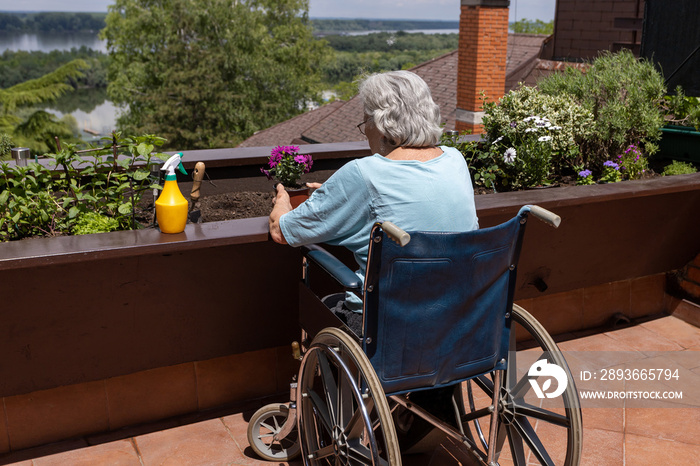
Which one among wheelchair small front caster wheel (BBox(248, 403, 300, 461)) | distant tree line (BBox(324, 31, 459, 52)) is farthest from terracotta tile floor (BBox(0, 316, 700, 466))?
distant tree line (BBox(324, 31, 459, 52))

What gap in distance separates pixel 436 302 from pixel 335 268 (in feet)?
1.13

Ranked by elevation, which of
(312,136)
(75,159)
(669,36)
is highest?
(669,36)

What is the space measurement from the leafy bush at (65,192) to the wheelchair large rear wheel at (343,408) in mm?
1122

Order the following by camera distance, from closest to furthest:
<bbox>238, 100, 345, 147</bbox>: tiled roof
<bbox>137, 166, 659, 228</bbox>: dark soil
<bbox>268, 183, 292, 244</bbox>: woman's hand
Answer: <bbox>268, 183, 292, 244</bbox>: woman's hand → <bbox>137, 166, 659, 228</bbox>: dark soil → <bbox>238, 100, 345, 147</bbox>: tiled roof

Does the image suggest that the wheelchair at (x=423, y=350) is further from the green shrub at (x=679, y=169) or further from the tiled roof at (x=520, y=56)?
the tiled roof at (x=520, y=56)

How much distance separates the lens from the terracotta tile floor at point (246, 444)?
242 cm

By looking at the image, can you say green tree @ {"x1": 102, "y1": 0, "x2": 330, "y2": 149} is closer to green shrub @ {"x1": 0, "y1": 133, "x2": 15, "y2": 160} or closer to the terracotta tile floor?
green shrub @ {"x1": 0, "y1": 133, "x2": 15, "y2": 160}

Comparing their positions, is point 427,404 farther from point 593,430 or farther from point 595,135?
point 595,135

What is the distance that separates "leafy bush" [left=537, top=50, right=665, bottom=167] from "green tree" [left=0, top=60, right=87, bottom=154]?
54.4 ft

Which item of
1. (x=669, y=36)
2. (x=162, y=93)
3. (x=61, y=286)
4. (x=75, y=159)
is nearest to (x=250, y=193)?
(x=75, y=159)

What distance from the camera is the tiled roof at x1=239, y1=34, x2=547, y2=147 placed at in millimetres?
16281

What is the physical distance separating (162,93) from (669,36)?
28.1 meters

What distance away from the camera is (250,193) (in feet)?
12.6
